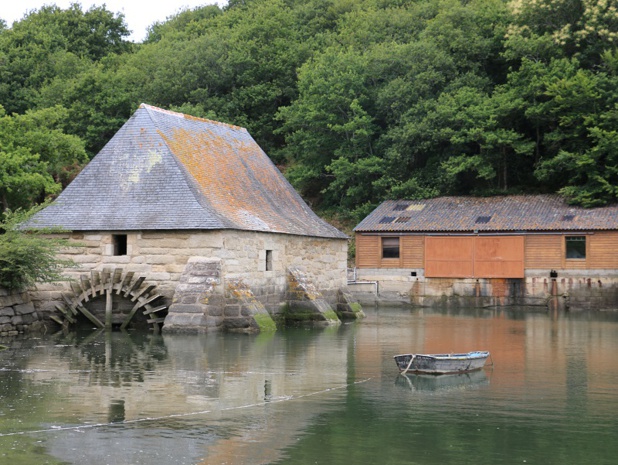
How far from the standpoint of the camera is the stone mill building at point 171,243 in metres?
27.3

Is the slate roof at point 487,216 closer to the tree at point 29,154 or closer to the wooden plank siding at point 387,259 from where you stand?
the wooden plank siding at point 387,259

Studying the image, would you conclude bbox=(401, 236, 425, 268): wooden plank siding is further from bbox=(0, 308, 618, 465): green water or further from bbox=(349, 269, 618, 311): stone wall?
bbox=(0, 308, 618, 465): green water

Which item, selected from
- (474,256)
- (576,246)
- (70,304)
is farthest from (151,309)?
(576,246)

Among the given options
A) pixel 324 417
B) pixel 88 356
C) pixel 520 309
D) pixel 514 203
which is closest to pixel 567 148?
pixel 514 203

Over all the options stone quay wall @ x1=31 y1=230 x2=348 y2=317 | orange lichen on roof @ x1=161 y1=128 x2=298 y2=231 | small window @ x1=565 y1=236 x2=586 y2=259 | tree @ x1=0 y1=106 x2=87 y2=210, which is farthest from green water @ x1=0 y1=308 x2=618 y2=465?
small window @ x1=565 y1=236 x2=586 y2=259

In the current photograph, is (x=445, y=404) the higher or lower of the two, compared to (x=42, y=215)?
lower

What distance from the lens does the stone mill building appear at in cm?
2730

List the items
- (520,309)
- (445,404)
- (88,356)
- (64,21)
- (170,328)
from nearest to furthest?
(445,404)
(88,356)
(170,328)
(520,309)
(64,21)

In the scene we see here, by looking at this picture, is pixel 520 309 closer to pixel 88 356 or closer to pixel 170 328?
pixel 170 328

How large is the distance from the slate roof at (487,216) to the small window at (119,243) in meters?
19.7

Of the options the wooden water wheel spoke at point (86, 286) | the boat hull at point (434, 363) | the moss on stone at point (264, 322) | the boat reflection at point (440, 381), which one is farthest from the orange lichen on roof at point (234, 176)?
the boat reflection at point (440, 381)

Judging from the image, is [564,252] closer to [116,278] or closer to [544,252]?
[544,252]

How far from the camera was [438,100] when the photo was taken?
2037 inches

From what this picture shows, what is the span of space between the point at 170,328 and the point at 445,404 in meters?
12.8
